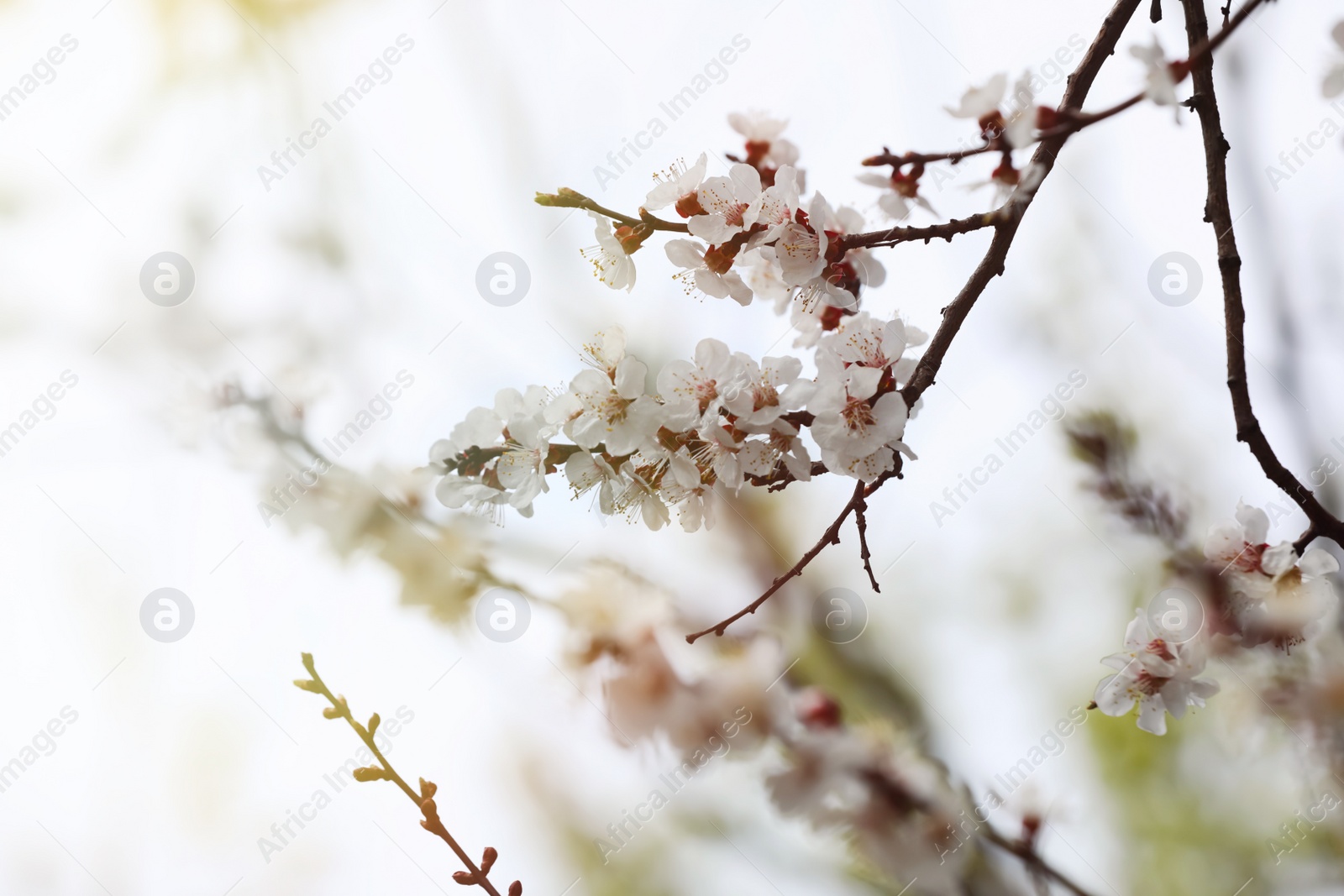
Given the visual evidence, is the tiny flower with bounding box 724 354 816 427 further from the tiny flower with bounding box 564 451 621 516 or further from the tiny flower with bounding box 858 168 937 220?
the tiny flower with bounding box 858 168 937 220

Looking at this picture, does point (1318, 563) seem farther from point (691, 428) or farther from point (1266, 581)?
point (691, 428)

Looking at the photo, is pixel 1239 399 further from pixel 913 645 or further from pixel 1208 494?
pixel 913 645

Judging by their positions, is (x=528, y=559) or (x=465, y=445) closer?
(x=465, y=445)

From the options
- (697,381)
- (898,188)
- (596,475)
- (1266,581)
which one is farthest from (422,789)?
(1266,581)

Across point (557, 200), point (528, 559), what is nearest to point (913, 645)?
point (528, 559)

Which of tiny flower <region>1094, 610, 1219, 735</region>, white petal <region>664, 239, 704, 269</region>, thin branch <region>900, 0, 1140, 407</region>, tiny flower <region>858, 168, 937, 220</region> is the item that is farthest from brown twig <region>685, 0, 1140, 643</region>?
tiny flower <region>1094, 610, 1219, 735</region>

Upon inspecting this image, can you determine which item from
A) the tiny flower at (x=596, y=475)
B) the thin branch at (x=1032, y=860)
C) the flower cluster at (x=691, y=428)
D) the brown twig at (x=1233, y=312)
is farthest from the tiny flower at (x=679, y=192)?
the thin branch at (x=1032, y=860)
